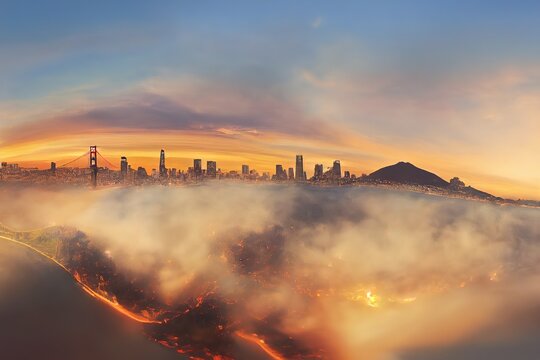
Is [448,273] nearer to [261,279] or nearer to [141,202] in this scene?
[261,279]

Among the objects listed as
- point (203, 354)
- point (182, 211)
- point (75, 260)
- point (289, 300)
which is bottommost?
point (203, 354)

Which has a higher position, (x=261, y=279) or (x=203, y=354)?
(x=261, y=279)

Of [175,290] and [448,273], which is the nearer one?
[175,290]

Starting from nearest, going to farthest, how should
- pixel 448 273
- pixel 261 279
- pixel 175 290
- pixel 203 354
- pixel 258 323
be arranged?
pixel 203 354
pixel 258 323
pixel 175 290
pixel 261 279
pixel 448 273

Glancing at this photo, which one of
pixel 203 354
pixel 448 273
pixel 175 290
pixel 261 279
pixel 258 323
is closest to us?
pixel 203 354

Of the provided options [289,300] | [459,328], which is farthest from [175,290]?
[459,328]

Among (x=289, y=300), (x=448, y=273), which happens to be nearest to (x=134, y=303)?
(x=289, y=300)

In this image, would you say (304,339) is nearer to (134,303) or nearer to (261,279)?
(261,279)
